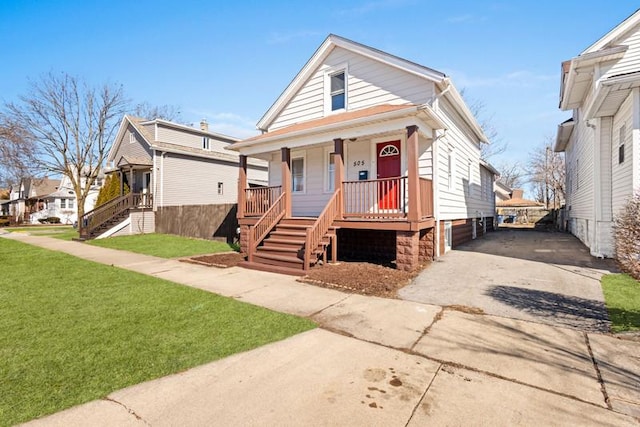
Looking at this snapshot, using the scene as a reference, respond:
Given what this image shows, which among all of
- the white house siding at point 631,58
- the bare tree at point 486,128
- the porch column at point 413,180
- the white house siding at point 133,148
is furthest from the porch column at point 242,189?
the bare tree at point 486,128

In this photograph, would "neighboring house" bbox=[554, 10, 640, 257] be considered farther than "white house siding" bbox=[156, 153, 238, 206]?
No

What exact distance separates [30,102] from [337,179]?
3085 cm

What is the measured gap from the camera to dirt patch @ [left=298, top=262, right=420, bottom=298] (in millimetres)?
6277

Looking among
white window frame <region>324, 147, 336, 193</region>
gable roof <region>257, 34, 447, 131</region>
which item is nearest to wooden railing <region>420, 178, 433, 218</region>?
gable roof <region>257, 34, 447, 131</region>

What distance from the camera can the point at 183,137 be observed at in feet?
69.4

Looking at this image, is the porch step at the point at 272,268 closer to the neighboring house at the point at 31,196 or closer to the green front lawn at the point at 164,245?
the green front lawn at the point at 164,245

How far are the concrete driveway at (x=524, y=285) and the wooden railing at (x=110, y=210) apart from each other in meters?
16.4

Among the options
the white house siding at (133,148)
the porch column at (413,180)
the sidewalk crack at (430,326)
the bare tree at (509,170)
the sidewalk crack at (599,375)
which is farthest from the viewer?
the bare tree at (509,170)

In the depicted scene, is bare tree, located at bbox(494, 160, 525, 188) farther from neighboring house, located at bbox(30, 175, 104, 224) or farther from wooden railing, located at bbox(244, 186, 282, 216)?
neighboring house, located at bbox(30, 175, 104, 224)

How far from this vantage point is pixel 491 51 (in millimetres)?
10938

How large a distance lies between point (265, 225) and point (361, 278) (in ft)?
12.7

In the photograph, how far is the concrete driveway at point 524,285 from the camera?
15.6 ft

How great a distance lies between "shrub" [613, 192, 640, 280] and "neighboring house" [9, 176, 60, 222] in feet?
175

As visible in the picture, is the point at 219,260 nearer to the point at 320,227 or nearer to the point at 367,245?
the point at 320,227
